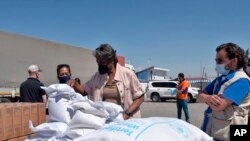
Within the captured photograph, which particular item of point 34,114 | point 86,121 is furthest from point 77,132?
point 34,114

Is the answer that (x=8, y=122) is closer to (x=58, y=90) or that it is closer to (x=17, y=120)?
(x=17, y=120)

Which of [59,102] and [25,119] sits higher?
[59,102]

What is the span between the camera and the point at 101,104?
1.95m

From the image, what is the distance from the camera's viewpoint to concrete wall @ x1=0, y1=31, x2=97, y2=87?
10930 millimetres

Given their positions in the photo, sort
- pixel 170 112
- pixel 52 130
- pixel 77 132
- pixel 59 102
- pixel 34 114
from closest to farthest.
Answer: pixel 77 132 → pixel 52 130 → pixel 59 102 → pixel 34 114 → pixel 170 112

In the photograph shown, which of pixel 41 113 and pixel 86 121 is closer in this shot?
pixel 86 121

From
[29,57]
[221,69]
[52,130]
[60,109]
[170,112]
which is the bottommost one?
[170,112]

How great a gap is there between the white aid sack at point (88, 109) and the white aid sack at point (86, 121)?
0.03m

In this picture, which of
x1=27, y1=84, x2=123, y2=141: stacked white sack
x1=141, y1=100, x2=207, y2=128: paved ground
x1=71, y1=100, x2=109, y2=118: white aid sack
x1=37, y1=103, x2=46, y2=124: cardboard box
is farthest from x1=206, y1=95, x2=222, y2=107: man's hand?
x1=141, y1=100, x2=207, y2=128: paved ground

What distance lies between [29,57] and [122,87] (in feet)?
32.8

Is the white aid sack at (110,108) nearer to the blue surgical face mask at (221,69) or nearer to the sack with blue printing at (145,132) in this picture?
the sack with blue printing at (145,132)

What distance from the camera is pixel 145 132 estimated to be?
1.65 m

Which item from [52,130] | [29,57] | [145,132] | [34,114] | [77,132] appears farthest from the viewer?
[29,57]

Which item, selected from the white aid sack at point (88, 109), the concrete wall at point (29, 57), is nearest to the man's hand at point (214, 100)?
the white aid sack at point (88, 109)
